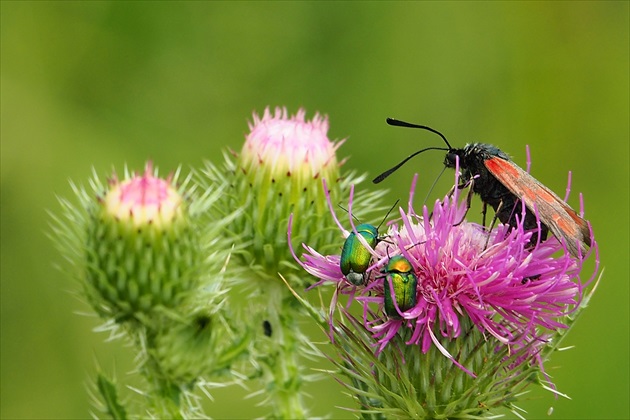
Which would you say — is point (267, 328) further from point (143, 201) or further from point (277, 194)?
point (143, 201)

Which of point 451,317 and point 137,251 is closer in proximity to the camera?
point 451,317

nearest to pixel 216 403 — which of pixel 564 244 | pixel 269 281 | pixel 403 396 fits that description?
pixel 269 281

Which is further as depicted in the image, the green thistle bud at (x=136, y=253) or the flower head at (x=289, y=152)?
the flower head at (x=289, y=152)

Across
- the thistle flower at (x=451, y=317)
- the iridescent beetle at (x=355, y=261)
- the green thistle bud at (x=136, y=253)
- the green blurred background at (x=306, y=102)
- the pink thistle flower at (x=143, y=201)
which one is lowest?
the thistle flower at (x=451, y=317)

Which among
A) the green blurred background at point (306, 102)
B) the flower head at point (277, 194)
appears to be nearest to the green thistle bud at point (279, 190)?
the flower head at point (277, 194)

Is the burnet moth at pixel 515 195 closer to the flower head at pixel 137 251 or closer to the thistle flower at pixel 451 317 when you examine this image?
the thistle flower at pixel 451 317

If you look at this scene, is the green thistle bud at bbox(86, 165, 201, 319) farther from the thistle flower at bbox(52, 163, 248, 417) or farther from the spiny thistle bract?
the spiny thistle bract

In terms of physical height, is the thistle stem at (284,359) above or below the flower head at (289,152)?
below

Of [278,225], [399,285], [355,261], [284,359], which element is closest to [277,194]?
[278,225]

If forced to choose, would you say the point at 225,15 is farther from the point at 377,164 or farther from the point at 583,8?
the point at 583,8
